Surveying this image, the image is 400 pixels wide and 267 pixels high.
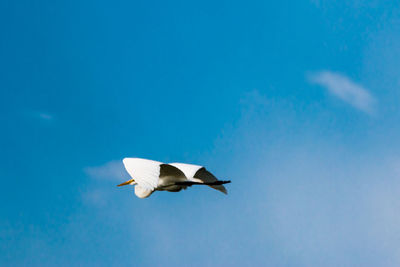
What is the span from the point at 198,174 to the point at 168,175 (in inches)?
42.9

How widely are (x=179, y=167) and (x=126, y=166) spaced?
6.21 ft

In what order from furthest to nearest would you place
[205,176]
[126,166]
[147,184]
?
[205,176] < [126,166] < [147,184]

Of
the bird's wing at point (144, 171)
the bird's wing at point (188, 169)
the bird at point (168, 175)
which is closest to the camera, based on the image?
the bird's wing at point (144, 171)

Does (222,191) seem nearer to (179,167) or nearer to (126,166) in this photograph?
(179,167)

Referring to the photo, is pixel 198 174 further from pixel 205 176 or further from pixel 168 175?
pixel 168 175

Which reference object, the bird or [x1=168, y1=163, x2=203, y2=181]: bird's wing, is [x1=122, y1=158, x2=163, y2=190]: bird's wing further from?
[x1=168, y1=163, x2=203, y2=181]: bird's wing

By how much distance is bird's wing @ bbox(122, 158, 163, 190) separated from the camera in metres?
15.3

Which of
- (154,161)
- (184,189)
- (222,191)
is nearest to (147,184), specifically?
(154,161)

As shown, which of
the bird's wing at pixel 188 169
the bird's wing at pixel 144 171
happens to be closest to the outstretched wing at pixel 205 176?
the bird's wing at pixel 188 169

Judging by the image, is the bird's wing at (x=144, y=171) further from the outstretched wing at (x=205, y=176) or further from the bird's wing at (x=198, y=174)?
the outstretched wing at (x=205, y=176)

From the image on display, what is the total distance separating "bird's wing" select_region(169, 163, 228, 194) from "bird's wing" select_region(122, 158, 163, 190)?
1.10 m

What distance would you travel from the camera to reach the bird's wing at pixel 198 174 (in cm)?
1720

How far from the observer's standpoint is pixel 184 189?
18266 millimetres

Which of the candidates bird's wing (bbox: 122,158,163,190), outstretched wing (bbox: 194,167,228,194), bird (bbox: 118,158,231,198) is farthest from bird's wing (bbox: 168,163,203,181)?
bird's wing (bbox: 122,158,163,190)
